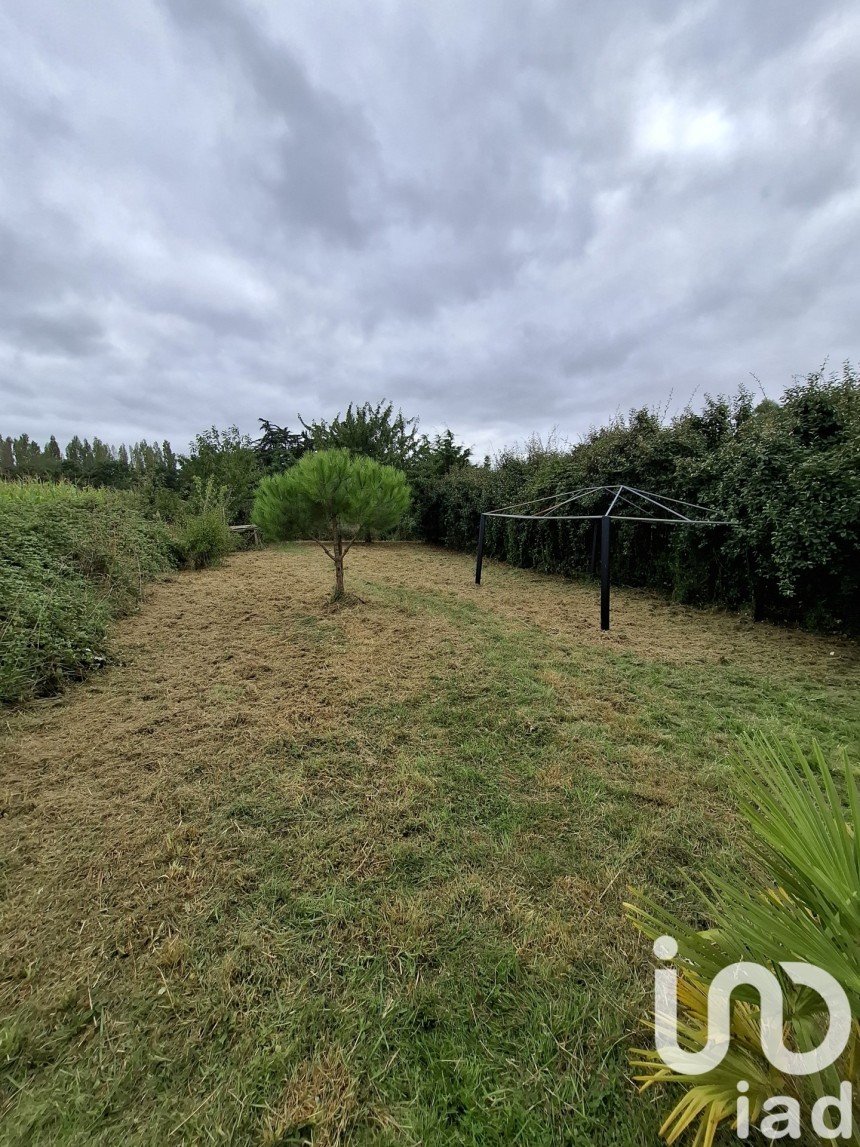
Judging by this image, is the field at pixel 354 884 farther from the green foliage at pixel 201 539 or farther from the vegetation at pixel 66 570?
the green foliage at pixel 201 539

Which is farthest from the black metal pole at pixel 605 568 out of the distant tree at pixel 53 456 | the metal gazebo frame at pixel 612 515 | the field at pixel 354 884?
the distant tree at pixel 53 456

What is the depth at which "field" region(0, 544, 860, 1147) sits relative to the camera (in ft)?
3.43

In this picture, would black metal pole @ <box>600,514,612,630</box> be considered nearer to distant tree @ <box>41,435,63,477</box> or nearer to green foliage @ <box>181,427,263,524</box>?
green foliage @ <box>181,427,263,524</box>

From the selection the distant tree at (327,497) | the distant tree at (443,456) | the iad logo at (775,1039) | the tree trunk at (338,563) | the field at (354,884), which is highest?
the distant tree at (443,456)

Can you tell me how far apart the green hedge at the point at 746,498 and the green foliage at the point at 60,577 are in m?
6.74

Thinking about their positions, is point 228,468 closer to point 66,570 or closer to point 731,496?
point 66,570

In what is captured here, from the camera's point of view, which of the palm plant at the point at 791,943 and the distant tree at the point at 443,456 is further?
the distant tree at the point at 443,456

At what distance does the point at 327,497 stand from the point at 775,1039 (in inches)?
192

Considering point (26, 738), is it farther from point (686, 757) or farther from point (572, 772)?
point (686, 757)

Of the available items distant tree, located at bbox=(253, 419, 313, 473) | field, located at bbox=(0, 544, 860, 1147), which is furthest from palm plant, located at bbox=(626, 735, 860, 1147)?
distant tree, located at bbox=(253, 419, 313, 473)

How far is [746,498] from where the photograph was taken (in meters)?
4.97

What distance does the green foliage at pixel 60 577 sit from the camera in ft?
10.5

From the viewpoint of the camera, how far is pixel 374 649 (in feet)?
13.5

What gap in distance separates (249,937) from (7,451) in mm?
37437
